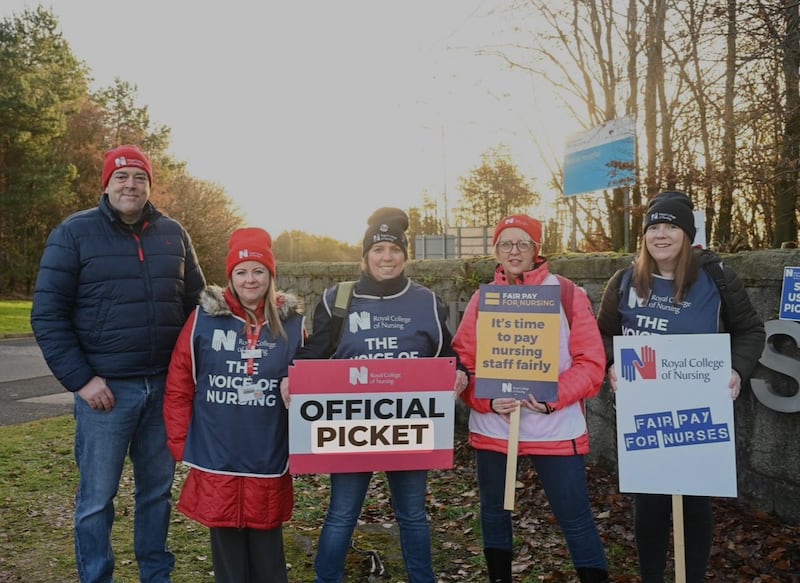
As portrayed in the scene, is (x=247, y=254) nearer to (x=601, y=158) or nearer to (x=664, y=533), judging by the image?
(x=664, y=533)

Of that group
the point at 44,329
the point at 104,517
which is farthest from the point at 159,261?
the point at 104,517

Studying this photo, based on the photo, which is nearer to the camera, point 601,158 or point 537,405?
point 537,405

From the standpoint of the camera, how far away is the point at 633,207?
8.02 metres

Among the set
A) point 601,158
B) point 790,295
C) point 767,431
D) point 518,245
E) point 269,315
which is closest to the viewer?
point 269,315

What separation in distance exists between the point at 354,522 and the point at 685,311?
1.88 meters

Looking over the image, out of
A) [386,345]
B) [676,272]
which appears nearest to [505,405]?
[386,345]

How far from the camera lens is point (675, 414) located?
3.40m

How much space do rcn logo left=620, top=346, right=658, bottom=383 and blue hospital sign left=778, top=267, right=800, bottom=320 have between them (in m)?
1.59

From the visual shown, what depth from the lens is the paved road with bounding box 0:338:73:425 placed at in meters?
9.67

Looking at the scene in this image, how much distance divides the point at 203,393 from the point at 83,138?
139 ft

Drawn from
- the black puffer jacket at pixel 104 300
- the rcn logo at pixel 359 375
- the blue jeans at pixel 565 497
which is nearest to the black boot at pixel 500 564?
the blue jeans at pixel 565 497

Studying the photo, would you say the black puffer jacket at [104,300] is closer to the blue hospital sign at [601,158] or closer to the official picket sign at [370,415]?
the official picket sign at [370,415]

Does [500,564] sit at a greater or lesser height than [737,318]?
lesser

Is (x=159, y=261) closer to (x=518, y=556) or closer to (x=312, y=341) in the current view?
(x=312, y=341)
